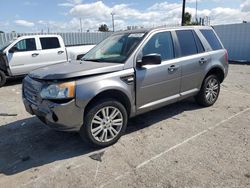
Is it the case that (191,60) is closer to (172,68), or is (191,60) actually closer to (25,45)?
(172,68)

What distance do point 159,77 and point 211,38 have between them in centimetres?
213

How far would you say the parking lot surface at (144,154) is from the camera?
9.81 feet

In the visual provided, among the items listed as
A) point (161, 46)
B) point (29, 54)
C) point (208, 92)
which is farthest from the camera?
point (29, 54)

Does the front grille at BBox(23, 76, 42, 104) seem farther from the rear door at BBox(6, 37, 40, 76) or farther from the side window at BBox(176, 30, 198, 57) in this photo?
the rear door at BBox(6, 37, 40, 76)

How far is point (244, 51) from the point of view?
15.1 metres

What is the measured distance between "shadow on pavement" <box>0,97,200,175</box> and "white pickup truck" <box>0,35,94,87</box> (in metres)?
4.43

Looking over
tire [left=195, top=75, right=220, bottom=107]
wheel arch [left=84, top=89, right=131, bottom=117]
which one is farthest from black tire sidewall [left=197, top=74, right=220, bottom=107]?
wheel arch [left=84, top=89, right=131, bottom=117]

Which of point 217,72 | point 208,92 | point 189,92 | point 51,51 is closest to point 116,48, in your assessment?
point 189,92

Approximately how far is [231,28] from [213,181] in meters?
15.2

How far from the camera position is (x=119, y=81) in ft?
12.3

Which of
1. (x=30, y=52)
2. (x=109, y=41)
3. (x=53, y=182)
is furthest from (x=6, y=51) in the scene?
(x=53, y=182)

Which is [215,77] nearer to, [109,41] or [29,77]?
[109,41]

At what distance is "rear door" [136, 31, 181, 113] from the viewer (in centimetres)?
407

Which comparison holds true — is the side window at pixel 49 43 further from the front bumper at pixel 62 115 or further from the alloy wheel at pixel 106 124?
the alloy wheel at pixel 106 124
